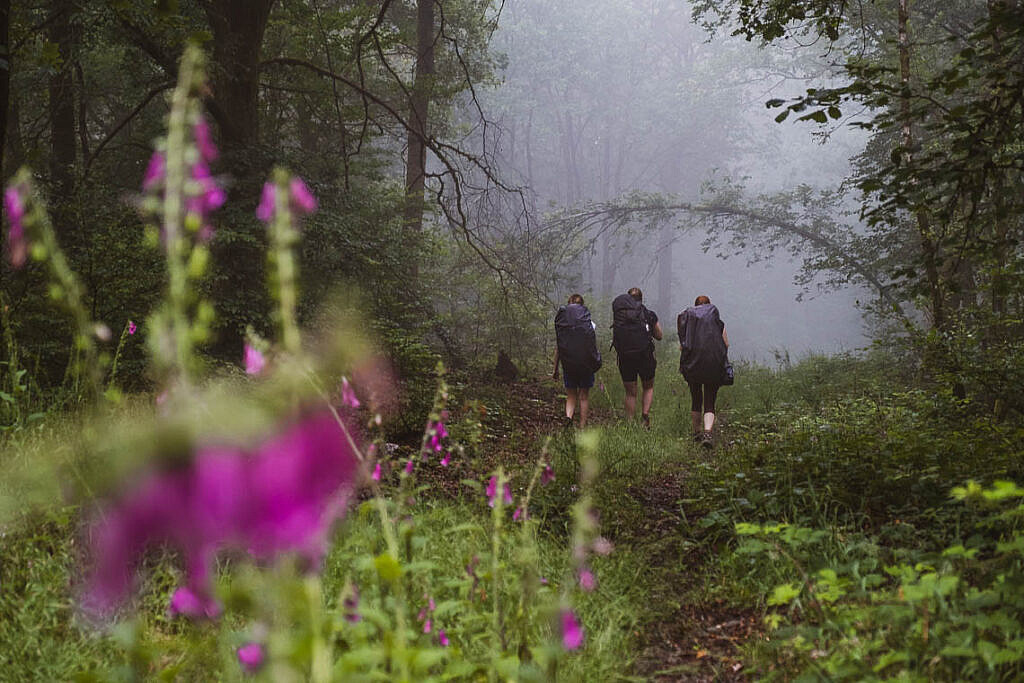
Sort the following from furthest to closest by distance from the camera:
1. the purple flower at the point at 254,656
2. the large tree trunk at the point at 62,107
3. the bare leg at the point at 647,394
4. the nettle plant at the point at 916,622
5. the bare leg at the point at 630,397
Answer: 1. the bare leg at the point at 630,397
2. the bare leg at the point at 647,394
3. the large tree trunk at the point at 62,107
4. the nettle plant at the point at 916,622
5. the purple flower at the point at 254,656

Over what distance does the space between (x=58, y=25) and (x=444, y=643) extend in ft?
24.7

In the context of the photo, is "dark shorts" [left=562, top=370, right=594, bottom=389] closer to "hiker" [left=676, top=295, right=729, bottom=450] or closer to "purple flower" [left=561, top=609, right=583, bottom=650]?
"hiker" [left=676, top=295, right=729, bottom=450]

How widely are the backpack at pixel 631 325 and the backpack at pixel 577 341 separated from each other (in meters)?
0.48

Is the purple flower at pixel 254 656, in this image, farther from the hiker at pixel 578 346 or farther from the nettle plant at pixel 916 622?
the hiker at pixel 578 346

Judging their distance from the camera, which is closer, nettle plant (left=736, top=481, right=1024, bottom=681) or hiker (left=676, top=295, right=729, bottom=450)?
nettle plant (left=736, top=481, right=1024, bottom=681)

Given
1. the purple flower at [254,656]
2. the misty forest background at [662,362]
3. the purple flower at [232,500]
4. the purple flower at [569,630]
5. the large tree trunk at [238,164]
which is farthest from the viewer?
the large tree trunk at [238,164]

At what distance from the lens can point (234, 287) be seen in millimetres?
7754

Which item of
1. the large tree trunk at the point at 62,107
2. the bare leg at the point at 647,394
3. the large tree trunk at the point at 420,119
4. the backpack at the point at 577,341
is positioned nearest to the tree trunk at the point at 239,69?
the large tree trunk at the point at 62,107

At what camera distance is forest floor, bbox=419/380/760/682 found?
315cm

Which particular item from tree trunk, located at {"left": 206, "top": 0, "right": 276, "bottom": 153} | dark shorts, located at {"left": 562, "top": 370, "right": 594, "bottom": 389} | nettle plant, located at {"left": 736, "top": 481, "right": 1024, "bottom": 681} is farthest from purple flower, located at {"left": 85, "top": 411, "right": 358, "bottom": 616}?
dark shorts, located at {"left": 562, "top": 370, "right": 594, "bottom": 389}

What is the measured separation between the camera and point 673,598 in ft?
12.6

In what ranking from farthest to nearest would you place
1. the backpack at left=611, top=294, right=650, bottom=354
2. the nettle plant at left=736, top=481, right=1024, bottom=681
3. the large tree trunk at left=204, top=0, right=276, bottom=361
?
1. the backpack at left=611, top=294, right=650, bottom=354
2. the large tree trunk at left=204, top=0, right=276, bottom=361
3. the nettle plant at left=736, top=481, right=1024, bottom=681

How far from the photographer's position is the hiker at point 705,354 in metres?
8.49

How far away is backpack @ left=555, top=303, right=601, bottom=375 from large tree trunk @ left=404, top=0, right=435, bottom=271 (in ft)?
8.29
